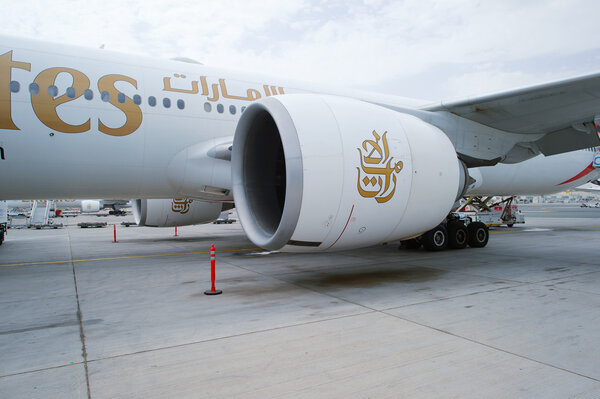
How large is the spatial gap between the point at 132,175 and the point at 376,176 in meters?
4.37

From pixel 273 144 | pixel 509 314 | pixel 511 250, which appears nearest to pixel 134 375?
pixel 509 314

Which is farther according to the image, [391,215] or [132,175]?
[132,175]

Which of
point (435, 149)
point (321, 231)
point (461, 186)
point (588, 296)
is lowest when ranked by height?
point (588, 296)

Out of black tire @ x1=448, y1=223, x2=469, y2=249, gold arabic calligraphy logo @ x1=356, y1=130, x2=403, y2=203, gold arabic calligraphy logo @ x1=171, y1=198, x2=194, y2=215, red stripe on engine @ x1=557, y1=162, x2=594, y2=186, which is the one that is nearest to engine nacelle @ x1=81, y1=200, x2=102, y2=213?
gold arabic calligraphy logo @ x1=171, y1=198, x2=194, y2=215

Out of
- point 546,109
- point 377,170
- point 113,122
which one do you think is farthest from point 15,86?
point 546,109

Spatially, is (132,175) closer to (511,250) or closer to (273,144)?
(273,144)

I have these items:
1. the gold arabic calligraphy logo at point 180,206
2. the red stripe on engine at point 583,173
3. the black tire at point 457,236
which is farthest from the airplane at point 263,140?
the red stripe on engine at point 583,173

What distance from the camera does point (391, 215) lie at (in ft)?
16.6

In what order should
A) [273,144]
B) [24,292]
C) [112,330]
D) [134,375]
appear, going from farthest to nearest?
1. [273,144]
2. [24,292]
3. [112,330]
4. [134,375]

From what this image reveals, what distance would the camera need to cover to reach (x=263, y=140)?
595cm

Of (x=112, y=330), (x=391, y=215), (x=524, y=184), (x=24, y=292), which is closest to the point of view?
(x=112, y=330)

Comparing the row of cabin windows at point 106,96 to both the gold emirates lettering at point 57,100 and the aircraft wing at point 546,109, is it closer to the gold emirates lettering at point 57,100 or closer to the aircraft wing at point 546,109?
the gold emirates lettering at point 57,100

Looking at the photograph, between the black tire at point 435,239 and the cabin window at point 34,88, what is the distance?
780 centimetres

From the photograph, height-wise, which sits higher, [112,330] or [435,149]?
[435,149]
